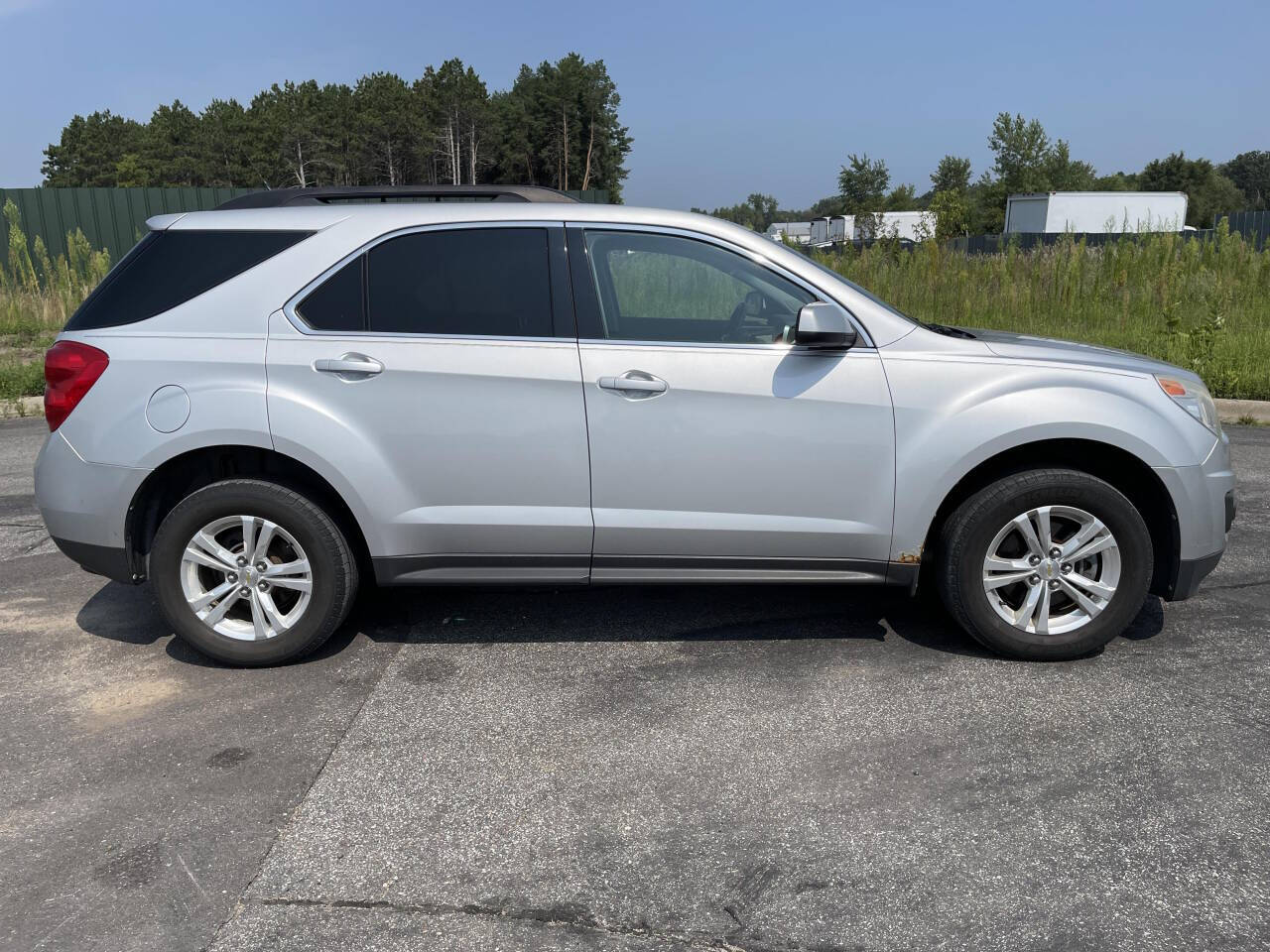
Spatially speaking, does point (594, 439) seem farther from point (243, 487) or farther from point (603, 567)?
point (243, 487)

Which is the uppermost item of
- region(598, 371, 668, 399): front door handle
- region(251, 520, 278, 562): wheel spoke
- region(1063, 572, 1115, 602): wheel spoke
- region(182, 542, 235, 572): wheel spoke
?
region(598, 371, 668, 399): front door handle

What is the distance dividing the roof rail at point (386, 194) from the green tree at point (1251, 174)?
159m

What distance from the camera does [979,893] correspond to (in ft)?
9.18

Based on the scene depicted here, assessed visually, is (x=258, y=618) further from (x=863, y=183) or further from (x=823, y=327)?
(x=863, y=183)

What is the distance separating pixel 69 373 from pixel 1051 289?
13665mm

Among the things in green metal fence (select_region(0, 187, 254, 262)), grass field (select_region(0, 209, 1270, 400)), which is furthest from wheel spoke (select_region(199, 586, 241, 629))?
green metal fence (select_region(0, 187, 254, 262))

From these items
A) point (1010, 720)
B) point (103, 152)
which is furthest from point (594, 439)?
point (103, 152)

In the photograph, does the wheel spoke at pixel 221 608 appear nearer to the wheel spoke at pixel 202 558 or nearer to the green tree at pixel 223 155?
the wheel spoke at pixel 202 558

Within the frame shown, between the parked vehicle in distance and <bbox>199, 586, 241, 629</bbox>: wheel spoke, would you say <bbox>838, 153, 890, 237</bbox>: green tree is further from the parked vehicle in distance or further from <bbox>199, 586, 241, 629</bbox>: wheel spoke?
<bbox>199, 586, 241, 629</bbox>: wheel spoke

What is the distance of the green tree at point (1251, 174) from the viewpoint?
141 meters

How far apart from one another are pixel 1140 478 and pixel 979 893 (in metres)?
2.31

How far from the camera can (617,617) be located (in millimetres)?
4980

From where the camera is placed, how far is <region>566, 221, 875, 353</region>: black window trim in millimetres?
4180

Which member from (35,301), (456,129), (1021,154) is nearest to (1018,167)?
(1021,154)
